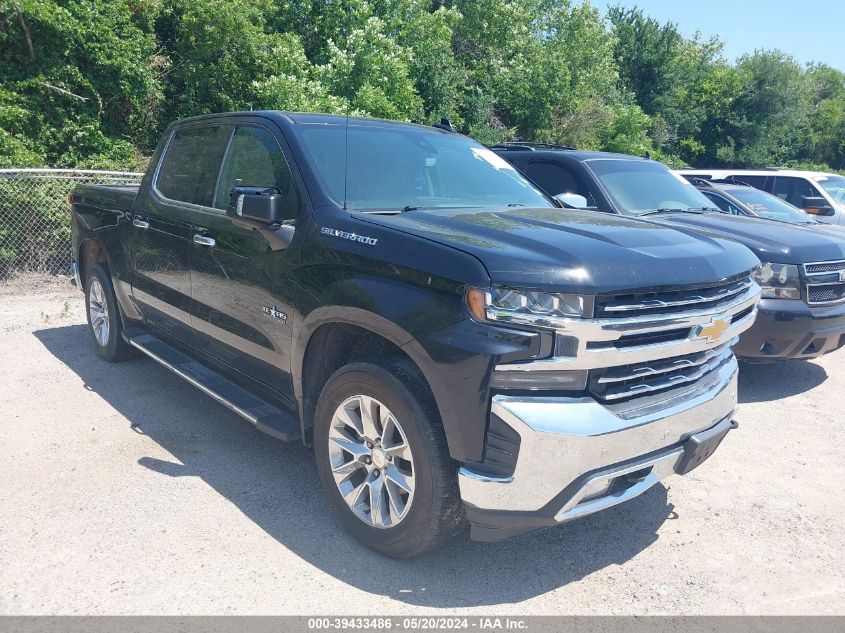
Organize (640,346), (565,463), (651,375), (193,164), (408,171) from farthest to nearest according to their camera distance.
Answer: (193,164) → (408,171) → (651,375) → (640,346) → (565,463)

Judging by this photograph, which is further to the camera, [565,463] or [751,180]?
[751,180]

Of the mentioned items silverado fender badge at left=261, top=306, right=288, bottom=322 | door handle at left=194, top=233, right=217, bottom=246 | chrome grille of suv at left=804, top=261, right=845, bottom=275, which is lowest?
silverado fender badge at left=261, top=306, right=288, bottom=322

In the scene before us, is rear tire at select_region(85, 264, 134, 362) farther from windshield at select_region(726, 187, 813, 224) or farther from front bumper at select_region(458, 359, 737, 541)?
windshield at select_region(726, 187, 813, 224)

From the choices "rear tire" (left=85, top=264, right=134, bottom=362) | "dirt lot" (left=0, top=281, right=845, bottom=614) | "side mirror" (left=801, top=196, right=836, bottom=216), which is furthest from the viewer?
"side mirror" (left=801, top=196, right=836, bottom=216)

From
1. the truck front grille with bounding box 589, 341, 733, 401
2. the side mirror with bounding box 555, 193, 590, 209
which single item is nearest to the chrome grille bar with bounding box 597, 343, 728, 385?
the truck front grille with bounding box 589, 341, 733, 401

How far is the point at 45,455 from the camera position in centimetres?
425

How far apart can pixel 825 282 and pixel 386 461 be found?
4.55 m

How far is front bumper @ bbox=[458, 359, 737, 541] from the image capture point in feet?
8.46

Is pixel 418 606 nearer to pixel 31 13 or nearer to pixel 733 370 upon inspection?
pixel 733 370

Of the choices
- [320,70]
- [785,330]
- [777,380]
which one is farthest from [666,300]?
[320,70]

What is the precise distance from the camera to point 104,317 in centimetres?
601

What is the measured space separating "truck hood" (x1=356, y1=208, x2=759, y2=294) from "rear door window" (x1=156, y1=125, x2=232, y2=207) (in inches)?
64.2

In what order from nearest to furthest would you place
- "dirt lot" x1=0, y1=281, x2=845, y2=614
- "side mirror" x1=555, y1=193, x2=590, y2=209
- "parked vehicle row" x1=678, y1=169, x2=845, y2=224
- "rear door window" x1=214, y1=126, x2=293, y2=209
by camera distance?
"dirt lot" x1=0, y1=281, x2=845, y2=614 < "rear door window" x1=214, y1=126, x2=293, y2=209 < "side mirror" x1=555, y1=193, x2=590, y2=209 < "parked vehicle row" x1=678, y1=169, x2=845, y2=224

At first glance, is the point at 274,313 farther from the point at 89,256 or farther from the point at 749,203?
the point at 749,203
